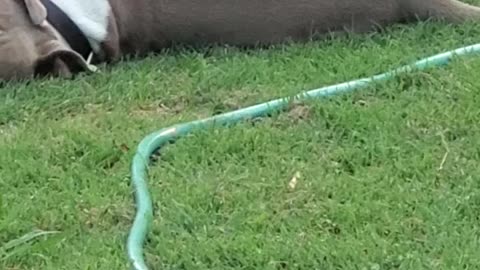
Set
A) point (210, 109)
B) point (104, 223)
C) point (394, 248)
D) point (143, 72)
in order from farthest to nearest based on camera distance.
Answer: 1. point (143, 72)
2. point (210, 109)
3. point (104, 223)
4. point (394, 248)

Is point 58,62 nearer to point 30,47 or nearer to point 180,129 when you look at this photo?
point 30,47

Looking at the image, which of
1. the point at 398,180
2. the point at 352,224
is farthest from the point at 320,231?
the point at 398,180

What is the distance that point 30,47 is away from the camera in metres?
4.05

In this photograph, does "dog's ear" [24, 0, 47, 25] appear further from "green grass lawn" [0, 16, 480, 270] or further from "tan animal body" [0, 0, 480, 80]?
"green grass lawn" [0, 16, 480, 270]

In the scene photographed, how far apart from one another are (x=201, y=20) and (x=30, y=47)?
57 centimetres

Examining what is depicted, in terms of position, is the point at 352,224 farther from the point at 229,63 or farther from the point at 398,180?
the point at 229,63

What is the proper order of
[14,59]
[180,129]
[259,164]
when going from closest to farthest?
[259,164] → [180,129] → [14,59]

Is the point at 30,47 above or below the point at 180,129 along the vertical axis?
below

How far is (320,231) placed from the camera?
293cm

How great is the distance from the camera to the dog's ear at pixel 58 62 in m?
4.04

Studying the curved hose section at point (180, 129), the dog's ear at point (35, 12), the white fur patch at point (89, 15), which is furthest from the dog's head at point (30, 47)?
the curved hose section at point (180, 129)

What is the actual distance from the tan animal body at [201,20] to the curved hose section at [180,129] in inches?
17.8

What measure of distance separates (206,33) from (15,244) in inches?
58.9

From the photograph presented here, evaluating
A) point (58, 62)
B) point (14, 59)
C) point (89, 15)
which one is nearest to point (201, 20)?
point (89, 15)
